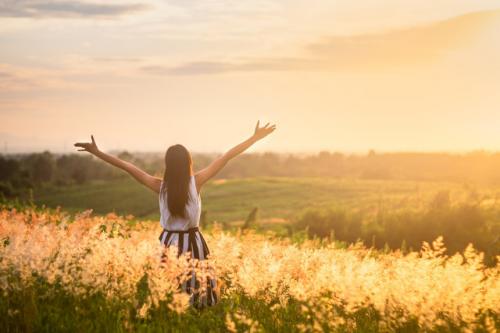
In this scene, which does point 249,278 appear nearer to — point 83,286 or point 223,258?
point 223,258

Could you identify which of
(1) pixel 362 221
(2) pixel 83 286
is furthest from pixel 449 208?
(2) pixel 83 286

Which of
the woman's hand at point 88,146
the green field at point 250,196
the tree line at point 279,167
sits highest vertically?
the woman's hand at point 88,146

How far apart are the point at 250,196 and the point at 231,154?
165 feet

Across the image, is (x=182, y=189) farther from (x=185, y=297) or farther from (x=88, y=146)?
(x=185, y=297)

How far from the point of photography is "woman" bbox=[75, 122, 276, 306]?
244 inches

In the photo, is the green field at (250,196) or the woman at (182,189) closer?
A: the woman at (182,189)

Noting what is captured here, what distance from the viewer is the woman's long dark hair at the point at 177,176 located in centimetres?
617

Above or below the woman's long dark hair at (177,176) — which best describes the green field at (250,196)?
below

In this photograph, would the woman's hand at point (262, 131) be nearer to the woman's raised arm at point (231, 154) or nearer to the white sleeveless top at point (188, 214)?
the woman's raised arm at point (231, 154)

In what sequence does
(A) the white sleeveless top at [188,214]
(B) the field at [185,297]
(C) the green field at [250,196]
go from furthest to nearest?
(C) the green field at [250,196], (A) the white sleeveless top at [188,214], (B) the field at [185,297]

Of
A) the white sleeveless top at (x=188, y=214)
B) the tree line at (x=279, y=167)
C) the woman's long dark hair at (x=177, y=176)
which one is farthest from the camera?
the tree line at (x=279, y=167)

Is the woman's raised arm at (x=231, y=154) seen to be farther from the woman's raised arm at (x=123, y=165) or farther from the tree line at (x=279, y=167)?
the tree line at (x=279, y=167)

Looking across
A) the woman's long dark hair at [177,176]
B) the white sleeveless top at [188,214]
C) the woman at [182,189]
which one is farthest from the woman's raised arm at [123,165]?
the woman's long dark hair at [177,176]

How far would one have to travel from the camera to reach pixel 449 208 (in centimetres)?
1925
